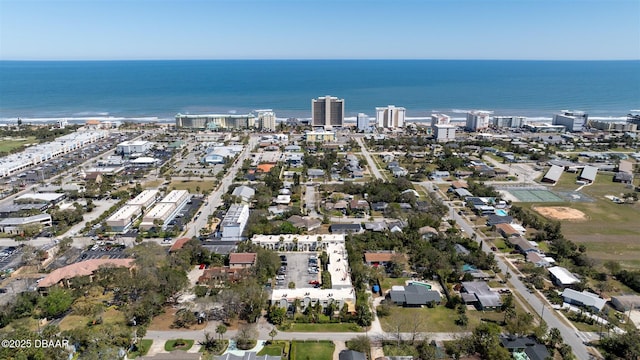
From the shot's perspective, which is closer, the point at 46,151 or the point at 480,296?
the point at 480,296

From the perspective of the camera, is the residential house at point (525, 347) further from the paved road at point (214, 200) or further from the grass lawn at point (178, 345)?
the paved road at point (214, 200)

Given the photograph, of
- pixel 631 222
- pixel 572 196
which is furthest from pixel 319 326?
pixel 572 196

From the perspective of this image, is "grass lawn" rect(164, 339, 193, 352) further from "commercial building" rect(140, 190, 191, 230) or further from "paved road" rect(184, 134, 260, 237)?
"commercial building" rect(140, 190, 191, 230)

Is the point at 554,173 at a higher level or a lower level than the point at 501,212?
higher

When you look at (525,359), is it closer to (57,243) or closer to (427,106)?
(57,243)

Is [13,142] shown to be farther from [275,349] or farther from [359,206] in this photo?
[275,349]

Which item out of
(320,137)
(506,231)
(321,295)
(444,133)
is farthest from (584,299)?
(320,137)
